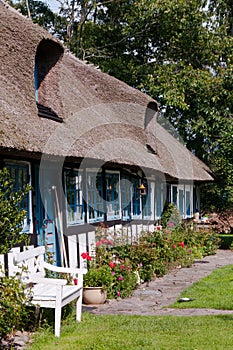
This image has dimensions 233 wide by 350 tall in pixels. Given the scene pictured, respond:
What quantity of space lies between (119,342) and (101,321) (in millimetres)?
1398

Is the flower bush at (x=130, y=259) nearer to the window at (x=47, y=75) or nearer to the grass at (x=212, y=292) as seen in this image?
the grass at (x=212, y=292)

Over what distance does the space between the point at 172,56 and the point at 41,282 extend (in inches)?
719

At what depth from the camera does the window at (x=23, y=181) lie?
26.6ft

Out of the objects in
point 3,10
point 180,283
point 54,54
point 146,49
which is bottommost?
point 180,283

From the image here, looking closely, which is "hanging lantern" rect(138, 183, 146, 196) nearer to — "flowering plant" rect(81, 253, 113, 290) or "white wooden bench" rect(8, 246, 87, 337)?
"flowering plant" rect(81, 253, 113, 290)

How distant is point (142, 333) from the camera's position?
6449 mm

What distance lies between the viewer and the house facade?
798 centimetres

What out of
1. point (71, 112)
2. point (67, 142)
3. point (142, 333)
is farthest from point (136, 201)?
point (142, 333)

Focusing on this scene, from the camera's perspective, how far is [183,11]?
2102 cm

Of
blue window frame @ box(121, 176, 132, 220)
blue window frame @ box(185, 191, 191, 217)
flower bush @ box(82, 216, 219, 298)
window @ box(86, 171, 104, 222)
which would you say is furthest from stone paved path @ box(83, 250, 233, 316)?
blue window frame @ box(185, 191, 191, 217)

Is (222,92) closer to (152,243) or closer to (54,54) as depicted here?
(152,243)

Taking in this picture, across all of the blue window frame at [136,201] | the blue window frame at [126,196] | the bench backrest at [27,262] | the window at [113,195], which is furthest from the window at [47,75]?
the blue window frame at [136,201]

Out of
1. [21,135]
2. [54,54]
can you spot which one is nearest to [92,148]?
[54,54]

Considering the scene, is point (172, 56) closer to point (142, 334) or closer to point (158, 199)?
point (158, 199)
